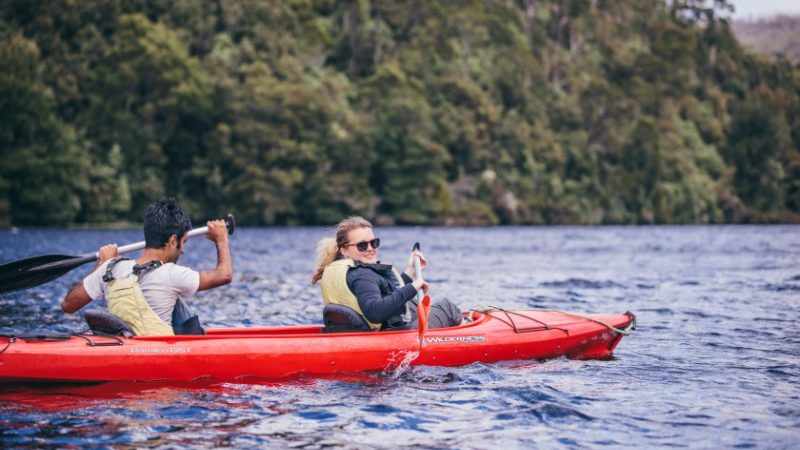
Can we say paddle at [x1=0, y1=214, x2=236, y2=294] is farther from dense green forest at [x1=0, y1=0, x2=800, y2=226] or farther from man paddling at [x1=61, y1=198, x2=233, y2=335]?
dense green forest at [x1=0, y1=0, x2=800, y2=226]

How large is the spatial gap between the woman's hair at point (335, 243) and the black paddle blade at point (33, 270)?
2.01 meters

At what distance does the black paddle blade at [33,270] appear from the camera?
7.96 meters

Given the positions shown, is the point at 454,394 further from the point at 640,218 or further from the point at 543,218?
the point at 640,218

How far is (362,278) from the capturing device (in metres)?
7.94

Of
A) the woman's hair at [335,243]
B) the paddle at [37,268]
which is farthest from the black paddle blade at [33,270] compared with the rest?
the woman's hair at [335,243]

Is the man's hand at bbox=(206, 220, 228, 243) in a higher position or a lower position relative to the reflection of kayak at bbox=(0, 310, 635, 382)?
higher

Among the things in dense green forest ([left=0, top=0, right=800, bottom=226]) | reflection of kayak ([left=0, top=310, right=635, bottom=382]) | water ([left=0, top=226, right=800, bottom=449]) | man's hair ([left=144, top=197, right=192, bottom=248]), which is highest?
dense green forest ([left=0, top=0, right=800, bottom=226])

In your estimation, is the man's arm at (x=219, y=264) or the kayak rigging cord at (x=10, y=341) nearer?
the man's arm at (x=219, y=264)

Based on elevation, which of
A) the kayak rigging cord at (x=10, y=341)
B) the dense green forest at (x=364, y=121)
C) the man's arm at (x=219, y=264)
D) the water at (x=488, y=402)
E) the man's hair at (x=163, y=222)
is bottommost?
the water at (x=488, y=402)

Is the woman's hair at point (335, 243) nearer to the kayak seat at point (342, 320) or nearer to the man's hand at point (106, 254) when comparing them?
the kayak seat at point (342, 320)

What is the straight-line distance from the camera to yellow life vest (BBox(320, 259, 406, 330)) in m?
8.02

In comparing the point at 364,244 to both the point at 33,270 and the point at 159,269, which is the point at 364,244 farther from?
the point at 33,270

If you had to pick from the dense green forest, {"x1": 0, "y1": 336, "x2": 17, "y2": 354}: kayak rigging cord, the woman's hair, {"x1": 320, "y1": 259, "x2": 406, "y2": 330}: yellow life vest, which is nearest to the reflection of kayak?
{"x1": 0, "y1": 336, "x2": 17, "y2": 354}: kayak rigging cord

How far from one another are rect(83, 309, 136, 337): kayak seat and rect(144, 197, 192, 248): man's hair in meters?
0.81
